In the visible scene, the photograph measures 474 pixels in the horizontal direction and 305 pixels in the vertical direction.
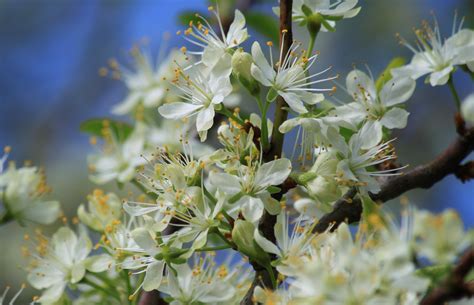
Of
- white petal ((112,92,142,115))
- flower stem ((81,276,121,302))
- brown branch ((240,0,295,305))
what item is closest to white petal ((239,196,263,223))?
brown branch ((240,0,295,305))

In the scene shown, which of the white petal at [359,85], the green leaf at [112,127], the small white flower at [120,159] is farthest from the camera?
the green leaf at [112,127]

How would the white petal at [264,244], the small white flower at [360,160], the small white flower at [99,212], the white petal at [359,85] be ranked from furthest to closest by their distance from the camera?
the small white flower at [99,212], the white petal at [359,85], the small white flower at [360,160], the white petal at [264,244]

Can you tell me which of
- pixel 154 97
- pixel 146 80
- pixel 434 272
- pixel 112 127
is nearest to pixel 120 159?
pixel 112 127

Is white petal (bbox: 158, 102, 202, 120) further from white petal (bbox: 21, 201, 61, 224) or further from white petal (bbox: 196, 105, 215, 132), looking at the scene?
white petal (bbox: 21, 201, 61, 224)

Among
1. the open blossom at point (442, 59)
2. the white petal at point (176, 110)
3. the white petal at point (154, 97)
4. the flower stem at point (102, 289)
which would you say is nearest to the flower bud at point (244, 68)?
the white petal at point (176, 110)

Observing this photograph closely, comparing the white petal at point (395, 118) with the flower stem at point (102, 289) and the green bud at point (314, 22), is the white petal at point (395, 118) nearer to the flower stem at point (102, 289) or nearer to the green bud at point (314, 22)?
the green bud at point (314, 22)

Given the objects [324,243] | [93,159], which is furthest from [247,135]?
[93,159]
